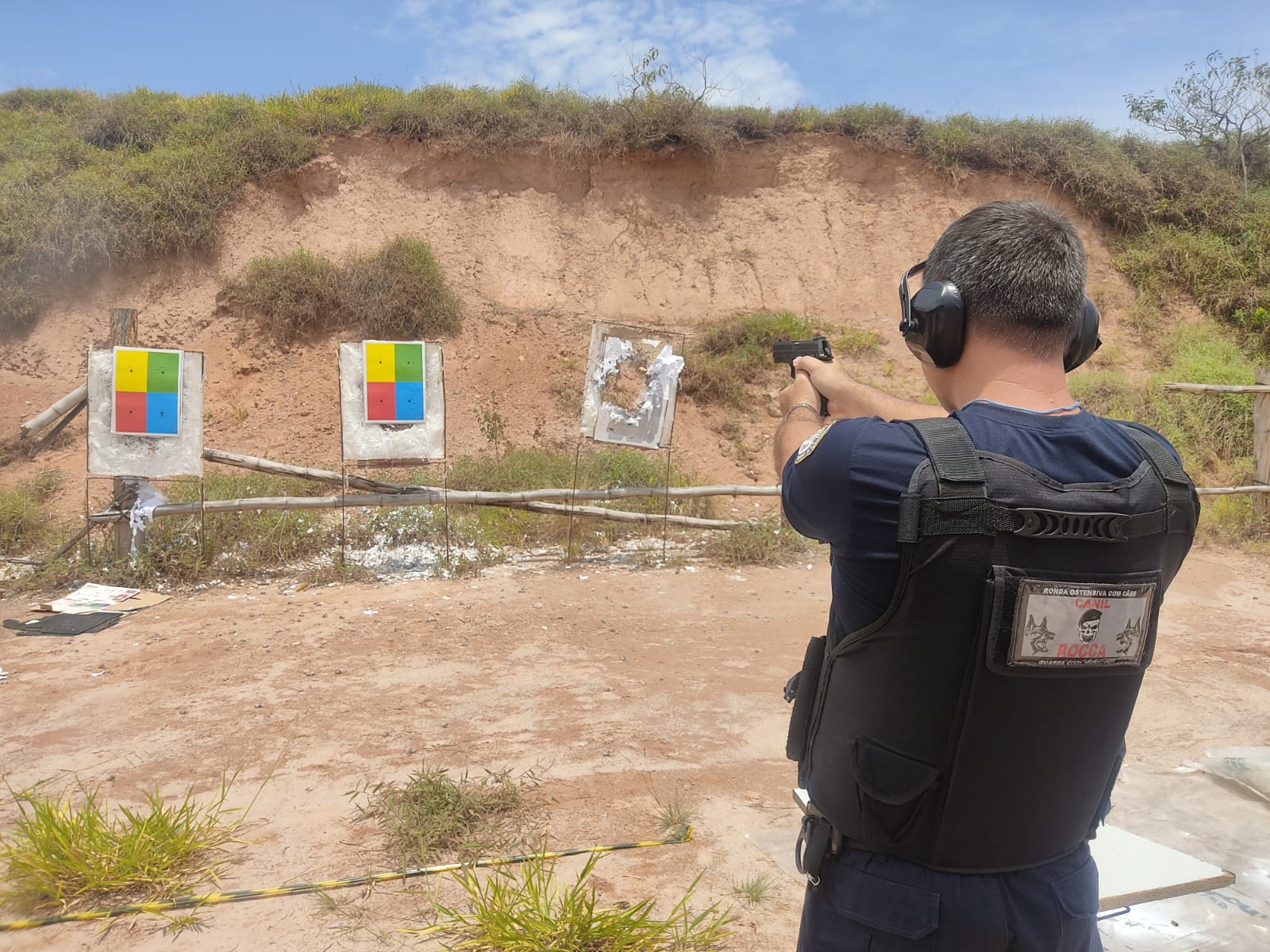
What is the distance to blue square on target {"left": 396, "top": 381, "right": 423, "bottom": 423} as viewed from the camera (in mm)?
7273

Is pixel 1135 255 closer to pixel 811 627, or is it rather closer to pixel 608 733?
pixel 811 627

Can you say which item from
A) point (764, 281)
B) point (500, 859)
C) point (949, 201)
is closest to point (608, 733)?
point (500, 859)

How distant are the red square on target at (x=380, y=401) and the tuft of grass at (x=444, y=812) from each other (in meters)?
4.13

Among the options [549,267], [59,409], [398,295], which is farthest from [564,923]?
[549,267]

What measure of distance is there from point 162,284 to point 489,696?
10835 millimetres

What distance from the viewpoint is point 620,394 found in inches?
320

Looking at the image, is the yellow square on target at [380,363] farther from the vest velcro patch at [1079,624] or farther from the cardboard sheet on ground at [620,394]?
the vest velcro patch at [1079,624]

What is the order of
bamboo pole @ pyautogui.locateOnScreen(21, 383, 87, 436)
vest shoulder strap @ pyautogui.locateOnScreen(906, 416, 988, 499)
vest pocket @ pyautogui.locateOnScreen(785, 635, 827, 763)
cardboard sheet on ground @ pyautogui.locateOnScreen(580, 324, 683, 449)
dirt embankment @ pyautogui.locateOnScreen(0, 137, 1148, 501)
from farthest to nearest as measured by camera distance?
1. dirt embankment @ pyautogui.locateOnScreen(0, 137, 1148, 501)
2. cardboard sheet on ground @ pyautogui.locateOnScreen(580, 324, 683, 449)
3. bamboo pole @ pyautogui.locateOnScreen(21, 383, 87, 436)
4. vest pocket @ pyautogui.locateOnScreen(785, 635, 827, 763)
5. vest shoulder strap @ pyautogui.locateOnScreen(906, 416, 988, 499)

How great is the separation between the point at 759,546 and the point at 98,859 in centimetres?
563

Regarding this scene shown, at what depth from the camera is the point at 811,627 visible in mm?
6102

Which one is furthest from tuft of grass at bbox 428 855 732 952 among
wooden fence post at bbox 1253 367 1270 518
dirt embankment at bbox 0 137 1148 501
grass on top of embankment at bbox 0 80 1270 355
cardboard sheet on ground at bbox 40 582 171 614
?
grass on top of embankment at bbox 0 80 1270 355

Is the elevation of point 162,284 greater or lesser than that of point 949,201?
lesser

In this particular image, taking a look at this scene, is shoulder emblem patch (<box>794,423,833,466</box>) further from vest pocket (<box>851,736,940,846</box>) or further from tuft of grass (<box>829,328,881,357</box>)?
tuft of grass (<box>829,328,881,357</box>)

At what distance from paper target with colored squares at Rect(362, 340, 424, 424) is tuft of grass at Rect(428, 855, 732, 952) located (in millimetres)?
4974
